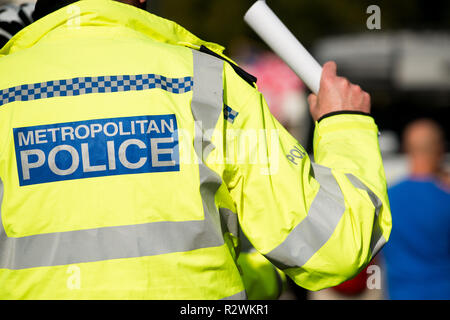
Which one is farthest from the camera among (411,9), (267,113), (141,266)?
(411,9)

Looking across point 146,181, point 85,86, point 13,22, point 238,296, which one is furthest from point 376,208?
point 13,22

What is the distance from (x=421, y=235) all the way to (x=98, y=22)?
265 cm

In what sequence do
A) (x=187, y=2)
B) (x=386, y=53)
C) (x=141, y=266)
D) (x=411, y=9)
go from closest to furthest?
1. (x=141, y=266)
2. (x=386, y=53)
3. (x=411, y=9)
4. (x=187, y=2)

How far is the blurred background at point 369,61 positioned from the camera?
13.1 feet

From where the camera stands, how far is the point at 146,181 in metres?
1.51

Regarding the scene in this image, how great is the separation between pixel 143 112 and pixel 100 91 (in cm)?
12

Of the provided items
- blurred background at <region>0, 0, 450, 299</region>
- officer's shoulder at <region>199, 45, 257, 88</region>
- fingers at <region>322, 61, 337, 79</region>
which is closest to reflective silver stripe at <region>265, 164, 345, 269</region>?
officer's shoulder at <region>199, 45, 257, 88</region>

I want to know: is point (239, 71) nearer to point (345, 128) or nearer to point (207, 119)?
point (207, 119)

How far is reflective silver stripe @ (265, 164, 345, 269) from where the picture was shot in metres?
1.54

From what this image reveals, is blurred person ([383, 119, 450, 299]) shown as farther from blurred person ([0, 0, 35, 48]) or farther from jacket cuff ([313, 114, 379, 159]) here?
blurred person ([0, 0, 35, 48])

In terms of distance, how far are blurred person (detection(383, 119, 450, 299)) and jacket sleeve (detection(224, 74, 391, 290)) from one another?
2128 mm
